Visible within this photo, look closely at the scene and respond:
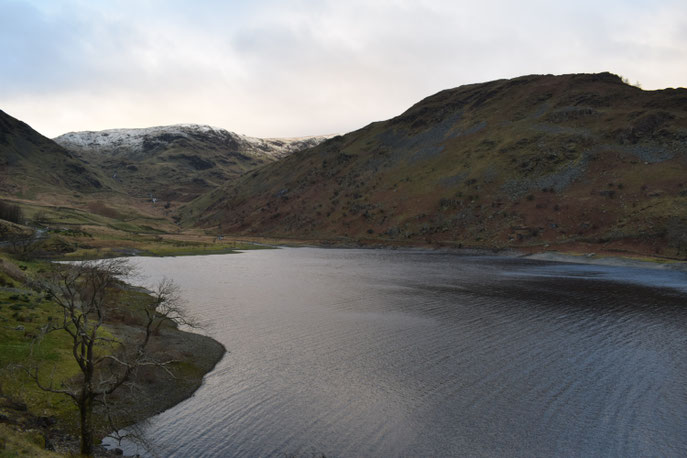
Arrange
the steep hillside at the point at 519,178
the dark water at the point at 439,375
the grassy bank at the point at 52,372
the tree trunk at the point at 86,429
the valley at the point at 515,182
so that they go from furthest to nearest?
the steep hillside at the point at 519,178, the valley at the point at 515,182, the dark water at the point at 439,375, the grassy bank at the point at 52,372, the tree trunk at the point at 86,429

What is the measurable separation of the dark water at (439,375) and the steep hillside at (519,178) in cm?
4912

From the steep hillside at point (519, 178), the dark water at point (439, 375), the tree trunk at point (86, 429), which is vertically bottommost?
the dark water at point (439, 375)

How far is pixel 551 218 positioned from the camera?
108 m

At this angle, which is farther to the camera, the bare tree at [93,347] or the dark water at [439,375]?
the dark water at [439,375]

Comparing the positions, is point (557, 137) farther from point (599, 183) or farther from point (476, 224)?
point (476, 224)

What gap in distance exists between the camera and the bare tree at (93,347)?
16.1 m

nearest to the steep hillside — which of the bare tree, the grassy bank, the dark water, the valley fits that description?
the valley

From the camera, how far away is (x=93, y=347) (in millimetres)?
28719

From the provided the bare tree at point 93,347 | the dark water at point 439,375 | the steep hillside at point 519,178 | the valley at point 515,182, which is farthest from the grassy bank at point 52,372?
the steep hillside at point 519,178

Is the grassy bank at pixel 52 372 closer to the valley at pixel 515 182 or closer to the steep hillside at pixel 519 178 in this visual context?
the valley at pixel 515 182

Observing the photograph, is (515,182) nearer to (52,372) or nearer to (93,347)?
(93,347)

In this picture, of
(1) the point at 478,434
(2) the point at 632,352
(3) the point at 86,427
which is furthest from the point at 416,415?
(2) the point at 632,352

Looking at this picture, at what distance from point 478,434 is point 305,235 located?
138375 millimetres

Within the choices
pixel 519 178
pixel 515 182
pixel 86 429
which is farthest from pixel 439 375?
pixel 519 178
